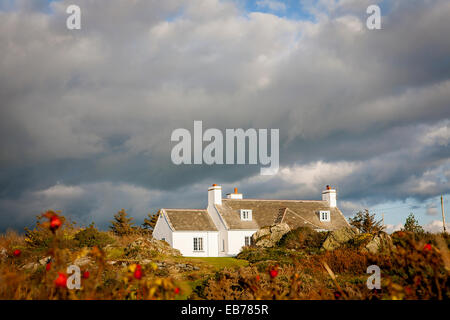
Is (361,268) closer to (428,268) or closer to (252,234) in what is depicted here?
(428,268)

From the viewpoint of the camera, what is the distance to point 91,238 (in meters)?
31.8

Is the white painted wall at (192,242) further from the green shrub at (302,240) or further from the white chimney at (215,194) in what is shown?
the green shrub at (302,240)

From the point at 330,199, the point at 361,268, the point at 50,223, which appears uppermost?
the point at 330,199

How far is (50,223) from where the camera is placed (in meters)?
6.72

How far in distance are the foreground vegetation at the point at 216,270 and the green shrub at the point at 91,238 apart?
0.07 meters

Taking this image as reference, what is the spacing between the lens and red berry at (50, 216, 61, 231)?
672cm

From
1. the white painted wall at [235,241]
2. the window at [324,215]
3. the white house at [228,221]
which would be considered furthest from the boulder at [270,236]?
the window at [324,215]

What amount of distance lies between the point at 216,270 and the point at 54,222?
16158 millimetres

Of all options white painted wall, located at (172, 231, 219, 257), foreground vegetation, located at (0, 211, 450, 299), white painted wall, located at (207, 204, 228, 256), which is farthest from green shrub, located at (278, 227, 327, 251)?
white painted wall, located at (172, 231, 219, 257)

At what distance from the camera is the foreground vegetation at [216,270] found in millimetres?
8086

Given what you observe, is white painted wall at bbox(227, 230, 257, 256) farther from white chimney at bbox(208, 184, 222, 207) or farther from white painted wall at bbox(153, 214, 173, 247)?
white painted wall at bbox(153, 214, 173, 247)

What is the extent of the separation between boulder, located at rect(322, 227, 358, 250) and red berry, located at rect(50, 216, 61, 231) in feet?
88.8
